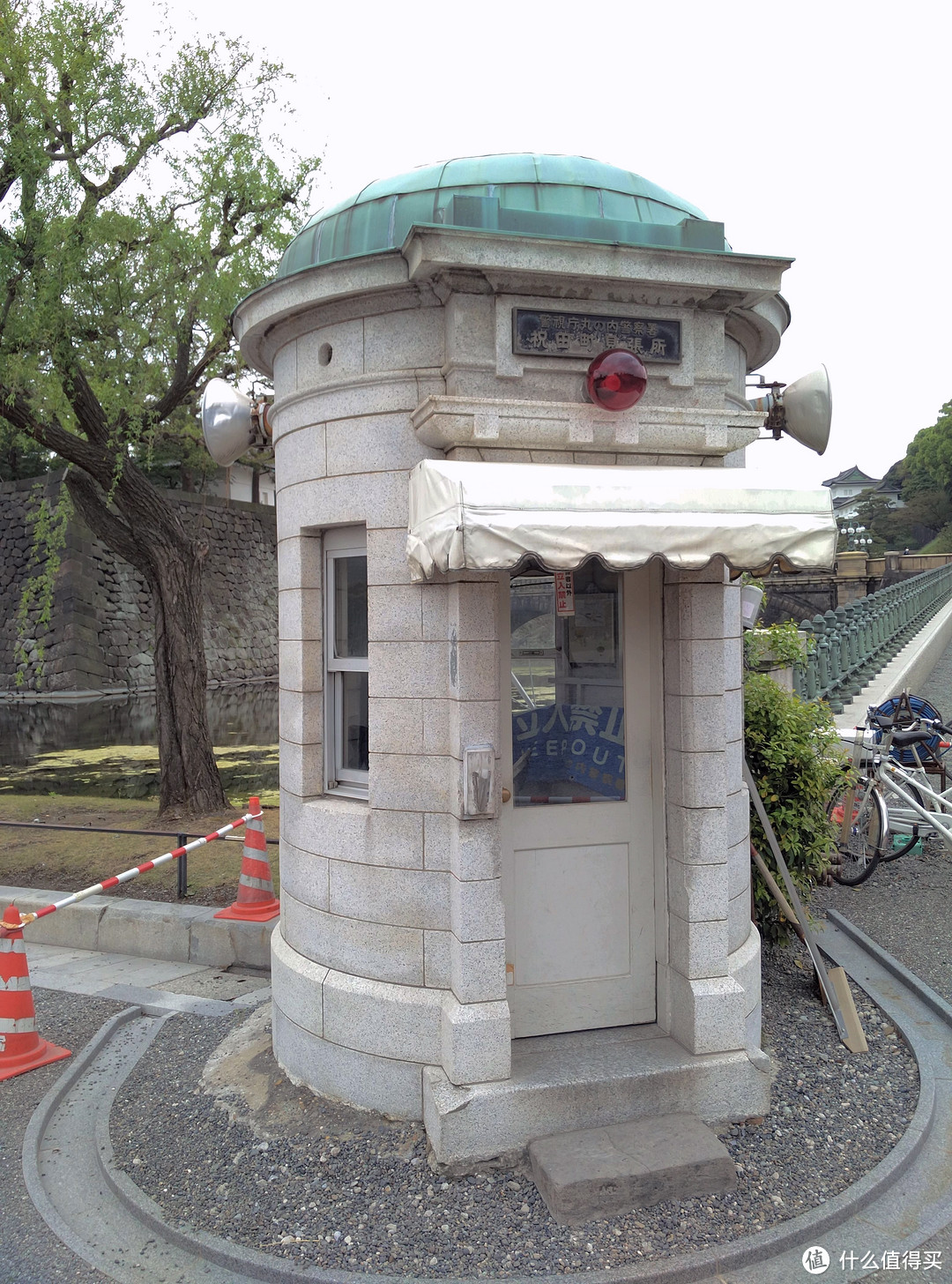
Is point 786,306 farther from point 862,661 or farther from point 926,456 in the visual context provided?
point 926,456

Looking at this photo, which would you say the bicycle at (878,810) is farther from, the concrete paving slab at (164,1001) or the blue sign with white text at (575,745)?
the concrete paving slab at (164,1001)

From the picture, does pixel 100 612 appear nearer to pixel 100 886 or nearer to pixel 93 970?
pixel 93 970

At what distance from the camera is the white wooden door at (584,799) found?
484 centimetres

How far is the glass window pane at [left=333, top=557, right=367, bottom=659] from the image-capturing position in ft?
17.1

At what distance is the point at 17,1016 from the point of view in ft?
18.8

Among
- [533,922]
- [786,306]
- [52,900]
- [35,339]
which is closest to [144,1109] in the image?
[533,922]

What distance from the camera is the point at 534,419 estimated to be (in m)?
Result: 4.54

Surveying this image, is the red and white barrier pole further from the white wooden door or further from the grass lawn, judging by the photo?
the white wooden door

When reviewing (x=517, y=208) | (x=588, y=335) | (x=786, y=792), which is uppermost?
(x=517, y=208)

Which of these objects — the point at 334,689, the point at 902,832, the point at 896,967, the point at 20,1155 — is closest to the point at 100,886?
the point at 20,1155

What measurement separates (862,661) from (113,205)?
42.3 ft

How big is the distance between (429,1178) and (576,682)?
8.04ft

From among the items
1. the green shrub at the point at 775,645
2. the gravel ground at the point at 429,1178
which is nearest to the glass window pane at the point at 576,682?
the gravel ground at the point at 429,1178

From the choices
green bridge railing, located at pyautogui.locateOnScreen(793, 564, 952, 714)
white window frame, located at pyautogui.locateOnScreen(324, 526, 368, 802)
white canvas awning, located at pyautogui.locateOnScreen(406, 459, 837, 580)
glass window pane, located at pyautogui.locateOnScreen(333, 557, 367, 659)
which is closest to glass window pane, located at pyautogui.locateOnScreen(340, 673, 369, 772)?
white window frame, located at pyautogui.locateOnScreen(324, 526, 368, 802)
